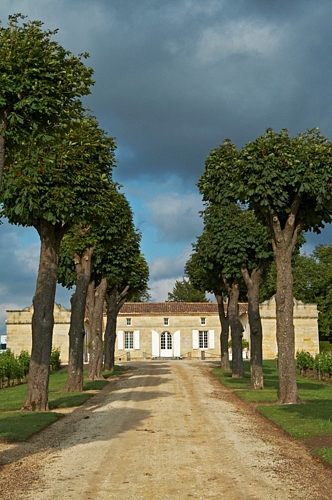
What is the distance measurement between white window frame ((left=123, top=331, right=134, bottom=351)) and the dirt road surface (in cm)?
4416

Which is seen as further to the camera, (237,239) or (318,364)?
(318,364)

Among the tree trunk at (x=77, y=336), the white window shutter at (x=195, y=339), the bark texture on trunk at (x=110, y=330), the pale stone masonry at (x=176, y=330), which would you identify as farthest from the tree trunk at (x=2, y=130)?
the white window shutter at (x=195, y=339)

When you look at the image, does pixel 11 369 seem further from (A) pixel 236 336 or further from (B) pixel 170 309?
(B) pixel 170 309

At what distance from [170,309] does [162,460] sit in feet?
169

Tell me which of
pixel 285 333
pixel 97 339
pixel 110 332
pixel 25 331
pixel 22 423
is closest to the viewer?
pixel 22 423

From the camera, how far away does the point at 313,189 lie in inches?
651

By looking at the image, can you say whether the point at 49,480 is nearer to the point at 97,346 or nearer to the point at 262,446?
the point at 262,446

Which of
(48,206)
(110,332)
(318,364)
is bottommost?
(318,364)

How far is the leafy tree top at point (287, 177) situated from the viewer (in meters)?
16.6

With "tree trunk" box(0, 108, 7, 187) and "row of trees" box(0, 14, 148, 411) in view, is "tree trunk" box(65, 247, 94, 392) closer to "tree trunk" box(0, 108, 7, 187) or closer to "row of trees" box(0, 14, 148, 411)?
"row of trees" box(0, 14, 148, 411)

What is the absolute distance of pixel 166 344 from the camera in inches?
2382

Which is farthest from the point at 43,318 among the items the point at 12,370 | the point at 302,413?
the point at 12,370

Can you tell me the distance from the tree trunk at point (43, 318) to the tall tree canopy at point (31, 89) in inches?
276

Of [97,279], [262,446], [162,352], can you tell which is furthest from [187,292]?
[262,446]
